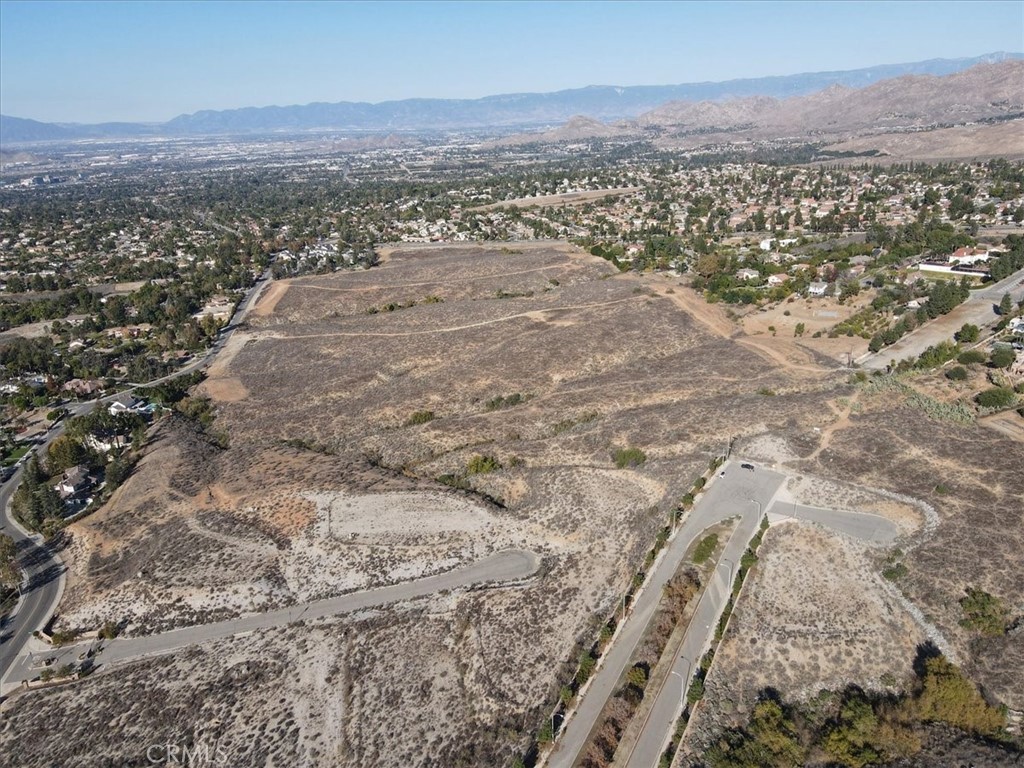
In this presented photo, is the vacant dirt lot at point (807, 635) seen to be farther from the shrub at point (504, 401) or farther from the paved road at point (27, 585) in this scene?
the paved road at point (27, 585)

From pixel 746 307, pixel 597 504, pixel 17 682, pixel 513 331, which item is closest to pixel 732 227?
pixel 746 307

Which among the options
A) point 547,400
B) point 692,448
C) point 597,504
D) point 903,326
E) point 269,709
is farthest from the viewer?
point 903,326

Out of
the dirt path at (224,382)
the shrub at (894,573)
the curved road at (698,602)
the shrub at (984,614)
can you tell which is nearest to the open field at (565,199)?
the dirt path at (224,382)

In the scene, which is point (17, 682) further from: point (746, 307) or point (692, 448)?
point (746, 307)

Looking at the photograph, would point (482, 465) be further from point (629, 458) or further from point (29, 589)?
point (29, 589)

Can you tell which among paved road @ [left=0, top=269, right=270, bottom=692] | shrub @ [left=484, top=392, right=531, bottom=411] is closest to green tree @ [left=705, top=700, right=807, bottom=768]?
paved road @ [left=0, top=269, right=270, bottom=692]
